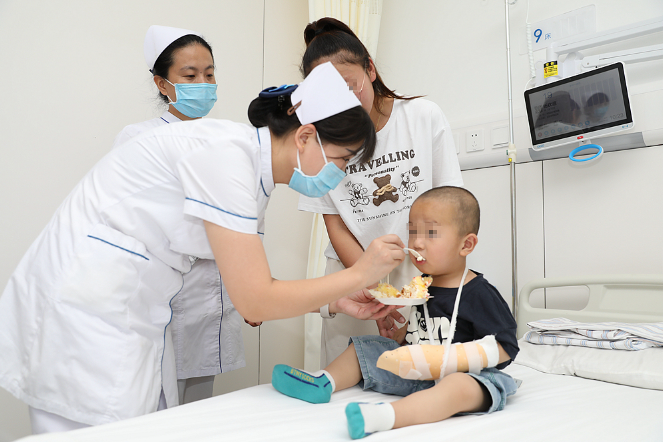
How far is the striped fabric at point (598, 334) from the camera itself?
1.76 m

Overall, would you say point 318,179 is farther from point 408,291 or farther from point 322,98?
point 408,291

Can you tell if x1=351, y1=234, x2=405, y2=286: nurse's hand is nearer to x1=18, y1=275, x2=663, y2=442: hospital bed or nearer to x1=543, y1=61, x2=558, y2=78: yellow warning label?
x1=18, y1=275, x2=663, y2=442: hospital bed

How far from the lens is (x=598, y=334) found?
185 cm

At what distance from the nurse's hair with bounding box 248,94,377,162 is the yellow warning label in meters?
1.40

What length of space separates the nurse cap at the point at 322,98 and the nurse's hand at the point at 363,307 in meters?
0.67

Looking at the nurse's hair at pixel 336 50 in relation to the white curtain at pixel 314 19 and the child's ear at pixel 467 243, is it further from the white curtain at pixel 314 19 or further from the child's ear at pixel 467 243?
the white curtain at pixel 314 19

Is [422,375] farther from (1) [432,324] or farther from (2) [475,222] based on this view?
(2) [475,222]

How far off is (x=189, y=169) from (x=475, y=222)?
995 millimetres

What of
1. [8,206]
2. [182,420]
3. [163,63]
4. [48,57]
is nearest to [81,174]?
[8,206]

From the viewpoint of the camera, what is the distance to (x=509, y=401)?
4.78 ft

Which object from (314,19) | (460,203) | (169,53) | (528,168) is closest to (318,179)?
(460,203)

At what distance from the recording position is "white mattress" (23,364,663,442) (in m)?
1.09

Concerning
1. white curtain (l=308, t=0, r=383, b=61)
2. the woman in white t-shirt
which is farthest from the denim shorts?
white curtain (l=308, t=0, r=383, b=61)

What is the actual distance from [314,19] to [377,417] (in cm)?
251
